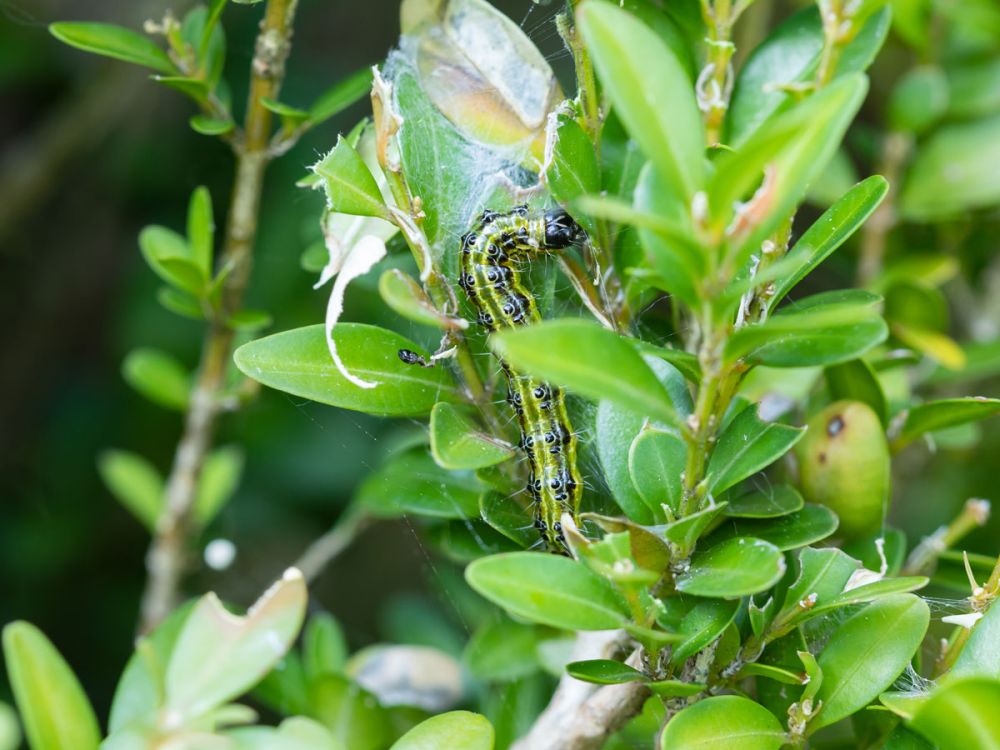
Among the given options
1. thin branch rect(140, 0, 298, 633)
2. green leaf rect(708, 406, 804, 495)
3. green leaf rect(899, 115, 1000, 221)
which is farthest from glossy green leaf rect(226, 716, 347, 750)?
green leaf rect(899, 115, 1000, 221)

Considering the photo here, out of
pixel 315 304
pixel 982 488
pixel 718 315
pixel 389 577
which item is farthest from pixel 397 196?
pixel 389 577

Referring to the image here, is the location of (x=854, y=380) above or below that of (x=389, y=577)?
above

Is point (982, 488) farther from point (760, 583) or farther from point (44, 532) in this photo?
point (44, 532)

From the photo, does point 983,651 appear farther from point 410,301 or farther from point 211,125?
point 211,125

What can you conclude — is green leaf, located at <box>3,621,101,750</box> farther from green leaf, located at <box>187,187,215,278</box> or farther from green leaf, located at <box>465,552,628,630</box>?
green leaf, located at <box>187,187,215,278</box>

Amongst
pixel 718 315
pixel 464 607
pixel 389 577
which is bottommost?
pixel 389 577
